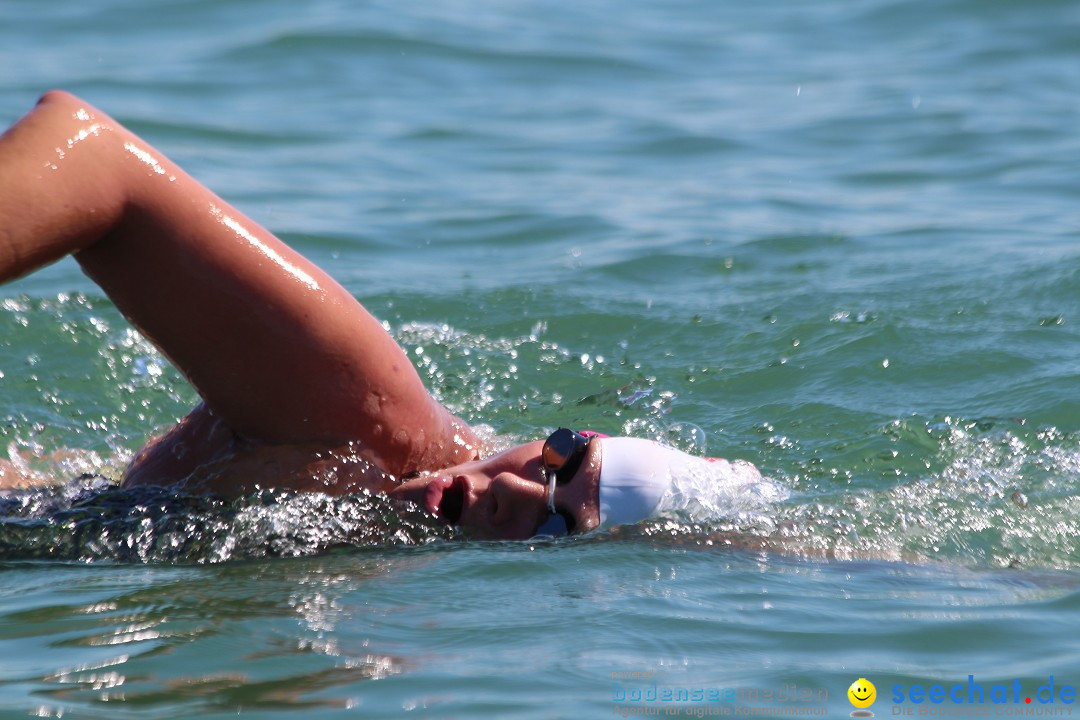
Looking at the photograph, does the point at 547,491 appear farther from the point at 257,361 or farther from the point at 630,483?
the point at 257,361

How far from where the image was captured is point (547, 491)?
421cm

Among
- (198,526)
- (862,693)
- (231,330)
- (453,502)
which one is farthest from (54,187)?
(862,693)

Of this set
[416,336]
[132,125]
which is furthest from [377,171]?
[416,336]

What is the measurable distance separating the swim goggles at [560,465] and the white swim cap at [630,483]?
0.28 ft

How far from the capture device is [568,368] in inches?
253

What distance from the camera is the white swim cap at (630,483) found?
13.9 ft

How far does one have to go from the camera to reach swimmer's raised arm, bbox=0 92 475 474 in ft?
11.4

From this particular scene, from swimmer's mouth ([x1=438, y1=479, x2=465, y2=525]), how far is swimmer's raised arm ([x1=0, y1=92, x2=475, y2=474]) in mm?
261

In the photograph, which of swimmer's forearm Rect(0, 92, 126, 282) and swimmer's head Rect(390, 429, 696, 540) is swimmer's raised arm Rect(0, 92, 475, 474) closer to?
swimmer's forearm Rect(0, 92, 126, 282)

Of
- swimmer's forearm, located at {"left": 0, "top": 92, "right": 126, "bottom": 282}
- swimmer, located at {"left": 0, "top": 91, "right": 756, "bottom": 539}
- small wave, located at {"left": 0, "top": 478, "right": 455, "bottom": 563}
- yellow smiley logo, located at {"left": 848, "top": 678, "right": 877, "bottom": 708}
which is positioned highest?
swimmer's forearm, located at {"left": 0, "top": 92, "right": 126, "bottom": 282}

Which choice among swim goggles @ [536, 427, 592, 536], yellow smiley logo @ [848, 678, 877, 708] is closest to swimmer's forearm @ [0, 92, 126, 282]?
swim goggles @ [536, 427, 592, 536]

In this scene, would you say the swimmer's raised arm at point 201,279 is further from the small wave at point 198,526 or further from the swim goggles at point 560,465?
the swim goggles at point 560,465

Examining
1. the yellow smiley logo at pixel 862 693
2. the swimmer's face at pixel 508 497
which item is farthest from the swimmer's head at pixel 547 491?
the yellow smiley logo at pixel 862 693

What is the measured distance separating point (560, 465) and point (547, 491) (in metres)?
0.09
